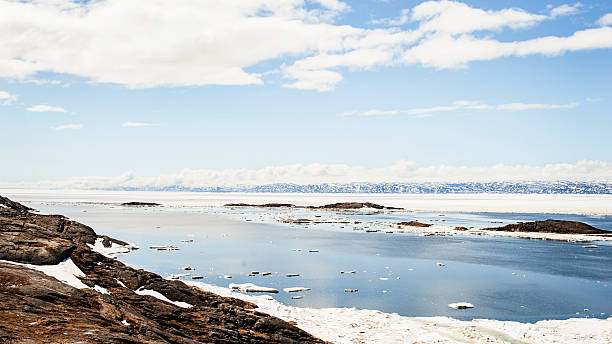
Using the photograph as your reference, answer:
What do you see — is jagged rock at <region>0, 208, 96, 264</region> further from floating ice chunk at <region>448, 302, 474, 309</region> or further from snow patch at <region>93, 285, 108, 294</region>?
floating ice chunk at <region>448, 302, 474, 309</region>

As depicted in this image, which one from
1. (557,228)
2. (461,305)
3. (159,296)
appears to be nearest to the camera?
(159,296)

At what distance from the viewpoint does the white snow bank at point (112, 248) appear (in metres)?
27.6

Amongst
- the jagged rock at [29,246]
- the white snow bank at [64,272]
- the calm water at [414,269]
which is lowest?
the calm water at [414,269]

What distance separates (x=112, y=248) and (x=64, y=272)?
713 inches

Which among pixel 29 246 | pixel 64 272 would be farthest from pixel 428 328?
pixel 29 246

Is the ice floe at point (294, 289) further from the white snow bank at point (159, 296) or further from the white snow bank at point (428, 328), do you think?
the white snow bank at point (159, 296)

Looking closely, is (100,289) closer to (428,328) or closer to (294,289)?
(294,289)

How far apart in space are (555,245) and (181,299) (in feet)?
109

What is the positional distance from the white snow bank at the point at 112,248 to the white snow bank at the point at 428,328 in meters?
15.8

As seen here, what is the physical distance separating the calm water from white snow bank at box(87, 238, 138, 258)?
37.3 inches

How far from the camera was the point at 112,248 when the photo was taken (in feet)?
98.2

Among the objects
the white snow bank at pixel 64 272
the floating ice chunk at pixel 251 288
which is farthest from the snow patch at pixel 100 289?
the floating ice chunk at pixel 251 288

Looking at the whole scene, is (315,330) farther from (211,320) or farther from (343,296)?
(343,296)

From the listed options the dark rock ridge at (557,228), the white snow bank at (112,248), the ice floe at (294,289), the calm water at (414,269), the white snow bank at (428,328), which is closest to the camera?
the white snow bank at (428,328)
